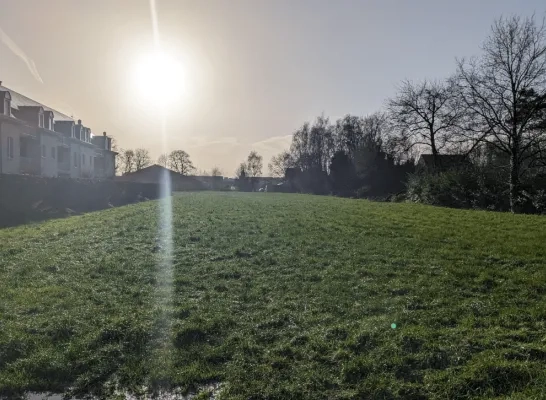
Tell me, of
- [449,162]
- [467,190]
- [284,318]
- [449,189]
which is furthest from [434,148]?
[284,318]

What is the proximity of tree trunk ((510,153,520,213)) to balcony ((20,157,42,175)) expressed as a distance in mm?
34418

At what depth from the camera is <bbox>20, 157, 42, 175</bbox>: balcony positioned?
33.1m

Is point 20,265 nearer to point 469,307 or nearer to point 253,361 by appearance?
point 253,361

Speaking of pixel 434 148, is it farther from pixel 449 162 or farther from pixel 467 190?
pixel 467 190

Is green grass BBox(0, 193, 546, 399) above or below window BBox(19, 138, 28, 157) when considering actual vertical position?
below

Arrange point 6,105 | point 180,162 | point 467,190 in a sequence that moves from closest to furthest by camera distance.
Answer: point 467,190 < point 6,105 < point 180,162

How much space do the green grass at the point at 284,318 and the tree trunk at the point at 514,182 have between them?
14483 millimetres

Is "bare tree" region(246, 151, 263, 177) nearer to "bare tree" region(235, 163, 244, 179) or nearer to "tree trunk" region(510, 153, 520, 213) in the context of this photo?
"bare tree" region(235, 163, 244, 179)

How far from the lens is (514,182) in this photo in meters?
25.3

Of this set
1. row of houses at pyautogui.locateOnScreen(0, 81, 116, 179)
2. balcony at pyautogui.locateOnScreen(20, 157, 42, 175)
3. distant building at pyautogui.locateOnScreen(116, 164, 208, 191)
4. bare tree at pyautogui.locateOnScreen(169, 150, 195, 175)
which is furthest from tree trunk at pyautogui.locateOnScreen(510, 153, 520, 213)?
bare tree at pyautogui.locateOnScreen(169, 150, 195, 175)

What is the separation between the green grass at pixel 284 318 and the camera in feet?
14.5

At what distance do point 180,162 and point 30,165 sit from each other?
6358 centimetres

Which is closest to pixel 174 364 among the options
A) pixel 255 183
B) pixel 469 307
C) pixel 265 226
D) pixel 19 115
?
pixel 469 307

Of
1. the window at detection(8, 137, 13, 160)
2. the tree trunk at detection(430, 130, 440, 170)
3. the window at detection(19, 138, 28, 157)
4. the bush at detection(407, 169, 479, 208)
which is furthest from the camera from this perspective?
the tree trunk at detection(430, 130, 440, 170)
